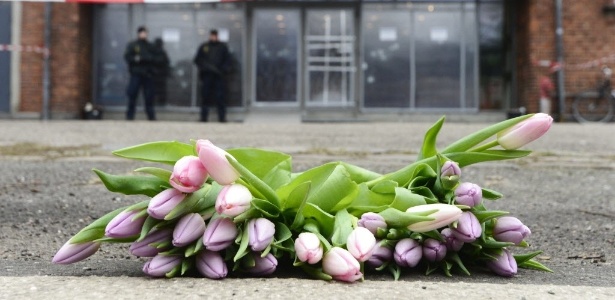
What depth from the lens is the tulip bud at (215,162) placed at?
121cm

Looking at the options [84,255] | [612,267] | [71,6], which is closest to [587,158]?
[612,267]

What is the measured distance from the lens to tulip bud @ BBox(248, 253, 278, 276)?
130 centimetres

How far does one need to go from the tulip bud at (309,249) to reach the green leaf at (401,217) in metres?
0.15

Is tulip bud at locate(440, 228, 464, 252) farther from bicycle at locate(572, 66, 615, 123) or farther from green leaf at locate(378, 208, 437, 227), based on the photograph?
A: bicycle at locate(572, 66, 615, 123)

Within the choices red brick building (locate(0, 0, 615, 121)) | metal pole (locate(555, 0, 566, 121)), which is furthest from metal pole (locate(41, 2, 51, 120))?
metal pole (locate(555, 0, 566, 121))

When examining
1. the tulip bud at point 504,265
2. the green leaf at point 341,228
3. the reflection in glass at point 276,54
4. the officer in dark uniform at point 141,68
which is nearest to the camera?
the green leaf at point 341,228

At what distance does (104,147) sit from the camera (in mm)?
5676

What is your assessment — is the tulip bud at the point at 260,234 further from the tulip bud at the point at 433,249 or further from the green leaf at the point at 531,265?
the green leaf at the point at 531,265

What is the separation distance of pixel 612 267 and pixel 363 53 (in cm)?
1371

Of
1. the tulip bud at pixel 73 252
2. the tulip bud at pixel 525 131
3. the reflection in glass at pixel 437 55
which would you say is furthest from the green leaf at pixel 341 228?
the reflection in glass at pixel 437 55

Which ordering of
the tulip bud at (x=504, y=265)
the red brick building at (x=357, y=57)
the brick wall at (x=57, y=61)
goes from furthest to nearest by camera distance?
the red brick building at (x=357, y=57), the brick wall at (x=57, y=61), the tulip bud at (x=504, y=265)

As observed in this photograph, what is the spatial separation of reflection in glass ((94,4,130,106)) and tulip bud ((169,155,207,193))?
14.6 meters

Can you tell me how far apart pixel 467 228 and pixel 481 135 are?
20cm

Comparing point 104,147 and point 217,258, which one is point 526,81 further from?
point 217,258
